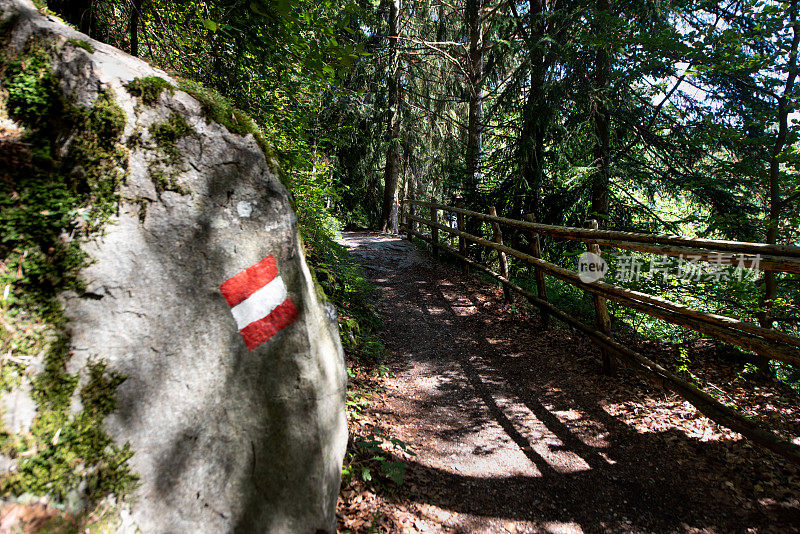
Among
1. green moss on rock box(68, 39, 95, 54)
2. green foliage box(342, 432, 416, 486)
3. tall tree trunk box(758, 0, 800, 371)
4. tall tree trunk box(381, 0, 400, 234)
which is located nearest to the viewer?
green moss on rock box(68, 39, 95, 54)

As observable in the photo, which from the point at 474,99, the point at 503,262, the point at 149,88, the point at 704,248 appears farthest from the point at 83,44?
the point at 474,99

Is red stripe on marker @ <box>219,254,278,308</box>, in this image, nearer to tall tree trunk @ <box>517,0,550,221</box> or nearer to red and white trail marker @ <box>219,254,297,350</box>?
A: red and white trail marker @ <box>219,254,297,350</box>

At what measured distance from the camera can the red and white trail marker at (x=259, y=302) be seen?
2.01 meters

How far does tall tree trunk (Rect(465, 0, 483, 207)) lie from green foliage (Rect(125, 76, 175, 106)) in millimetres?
7864

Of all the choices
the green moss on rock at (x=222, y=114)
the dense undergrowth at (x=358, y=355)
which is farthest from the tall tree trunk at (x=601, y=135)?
the green moss on rock at (x=222, y=114)

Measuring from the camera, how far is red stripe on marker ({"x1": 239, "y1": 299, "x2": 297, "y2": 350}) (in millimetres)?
2016

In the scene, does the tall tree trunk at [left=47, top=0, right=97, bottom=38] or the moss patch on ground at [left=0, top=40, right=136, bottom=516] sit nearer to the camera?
the moss patch on ground at [left=0, top=40, right=136, bottom=516]

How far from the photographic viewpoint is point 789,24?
15.6ft

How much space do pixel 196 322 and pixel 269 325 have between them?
0.35 metres

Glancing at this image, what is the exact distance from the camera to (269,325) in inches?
81.6

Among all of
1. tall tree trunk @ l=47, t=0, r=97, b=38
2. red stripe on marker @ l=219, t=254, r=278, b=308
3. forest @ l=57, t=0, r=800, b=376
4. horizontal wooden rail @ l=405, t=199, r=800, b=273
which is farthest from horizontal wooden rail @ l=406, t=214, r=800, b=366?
tall tree trunk @ l=47, t=0, r=97, b=38

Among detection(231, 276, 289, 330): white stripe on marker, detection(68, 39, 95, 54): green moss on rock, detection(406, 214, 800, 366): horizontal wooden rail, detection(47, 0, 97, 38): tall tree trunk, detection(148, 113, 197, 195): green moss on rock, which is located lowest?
detection(406, 214, 800, 366): horizontal wooden rail

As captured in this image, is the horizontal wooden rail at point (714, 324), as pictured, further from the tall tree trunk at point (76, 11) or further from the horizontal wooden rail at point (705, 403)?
the tall tree trunk at point (76, 11)

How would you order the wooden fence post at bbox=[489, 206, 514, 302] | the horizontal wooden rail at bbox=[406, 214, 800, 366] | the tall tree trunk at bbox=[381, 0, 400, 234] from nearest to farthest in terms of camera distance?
the horizontal wooden rail at bbox=[406, 214, 800, 366] → the wooden fence post at bbox=[489, 206, 514, 302] → the tall tree trunk at bbox=[381, 0, 400, 234]
